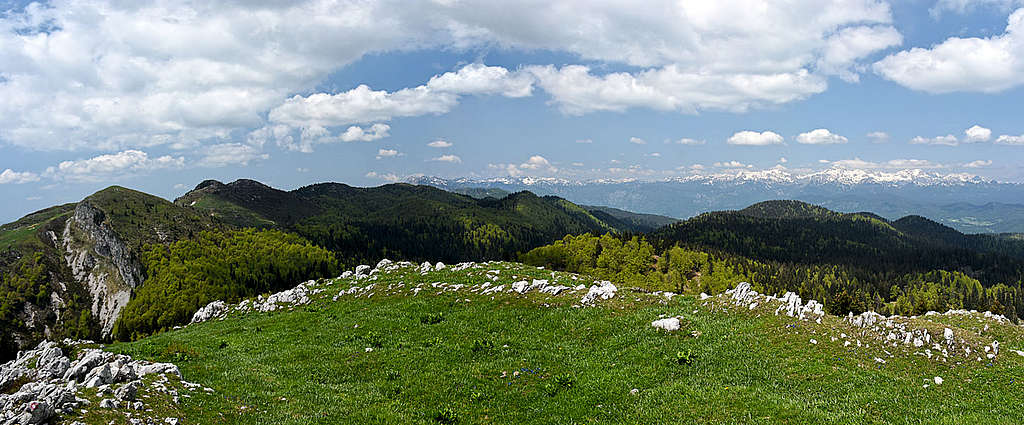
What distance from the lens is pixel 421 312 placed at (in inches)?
1200

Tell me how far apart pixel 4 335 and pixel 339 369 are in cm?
18473

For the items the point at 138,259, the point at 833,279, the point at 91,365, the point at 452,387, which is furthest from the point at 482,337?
the point at 833,279

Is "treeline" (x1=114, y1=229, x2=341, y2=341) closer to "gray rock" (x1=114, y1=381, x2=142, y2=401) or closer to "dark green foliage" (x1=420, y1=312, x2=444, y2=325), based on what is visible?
"dark green foliage" (x1=420, y1=312, x2=444, y2=325)

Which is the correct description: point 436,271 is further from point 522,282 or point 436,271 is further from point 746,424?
point 746,424

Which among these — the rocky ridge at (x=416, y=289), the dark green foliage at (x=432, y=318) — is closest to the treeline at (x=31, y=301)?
the rocky ridge at (x=416, y=289)

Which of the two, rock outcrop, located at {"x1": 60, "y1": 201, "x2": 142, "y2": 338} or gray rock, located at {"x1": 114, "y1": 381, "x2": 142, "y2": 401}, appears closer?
gray rock, located at {"x1": 114, "y1": 381, "x2": 142, "y2": 401}

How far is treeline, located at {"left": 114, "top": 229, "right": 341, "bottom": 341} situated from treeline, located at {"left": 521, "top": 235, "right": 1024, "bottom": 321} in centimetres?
9761

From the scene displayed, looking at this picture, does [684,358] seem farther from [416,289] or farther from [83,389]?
[416,289]

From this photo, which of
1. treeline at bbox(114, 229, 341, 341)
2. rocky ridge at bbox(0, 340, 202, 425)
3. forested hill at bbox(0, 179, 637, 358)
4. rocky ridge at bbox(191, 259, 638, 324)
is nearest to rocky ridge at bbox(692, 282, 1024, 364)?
rocky ridge at bbox(191, 259, 638, 324)

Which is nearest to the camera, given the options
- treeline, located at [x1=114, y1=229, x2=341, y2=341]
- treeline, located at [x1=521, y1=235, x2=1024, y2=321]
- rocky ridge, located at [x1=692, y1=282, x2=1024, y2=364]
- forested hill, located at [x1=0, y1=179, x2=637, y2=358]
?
rocky ridge, located at [x1=692, y1=282, x2=1024, y2=364]

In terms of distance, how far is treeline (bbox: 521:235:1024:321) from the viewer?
473ft

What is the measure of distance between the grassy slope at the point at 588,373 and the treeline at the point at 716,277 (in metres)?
110

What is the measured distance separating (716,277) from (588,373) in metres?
158

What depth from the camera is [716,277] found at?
157m
